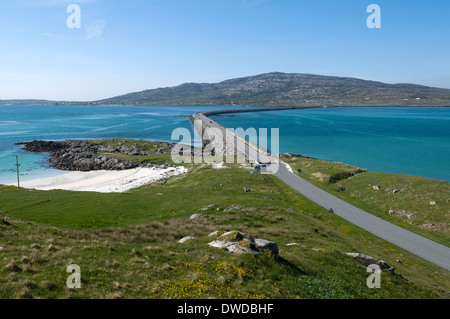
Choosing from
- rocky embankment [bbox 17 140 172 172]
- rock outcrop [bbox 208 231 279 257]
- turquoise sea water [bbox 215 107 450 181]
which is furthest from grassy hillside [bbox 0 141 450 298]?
turquoise sea water [bbox 215 107 450 181]

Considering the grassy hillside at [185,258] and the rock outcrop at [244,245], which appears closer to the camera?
the grassy hillside at [185,258]

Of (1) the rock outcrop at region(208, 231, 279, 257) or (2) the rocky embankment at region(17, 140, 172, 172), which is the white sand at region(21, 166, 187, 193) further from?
(1) the rock outcrop at region(208, 231, 279, 257)

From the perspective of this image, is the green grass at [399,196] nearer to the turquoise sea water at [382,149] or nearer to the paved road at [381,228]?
the paved road at [381,228]

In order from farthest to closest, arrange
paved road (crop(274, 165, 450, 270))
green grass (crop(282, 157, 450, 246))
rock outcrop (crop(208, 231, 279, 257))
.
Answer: green grass (crop(282, 157, 450, 246))
paved road (crop(274, 165, 450, 270))
rock outcrop (crop(208, 231, 279, 257))

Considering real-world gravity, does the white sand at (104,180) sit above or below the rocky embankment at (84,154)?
below

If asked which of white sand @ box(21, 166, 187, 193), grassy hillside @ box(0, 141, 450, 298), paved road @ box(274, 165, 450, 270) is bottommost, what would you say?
paved road @ box(274, 165, 450, 270)

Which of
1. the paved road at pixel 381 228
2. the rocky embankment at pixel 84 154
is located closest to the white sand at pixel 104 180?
the rocky embankment at pixel 84 154

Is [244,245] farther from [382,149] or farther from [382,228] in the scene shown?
[382,149]
